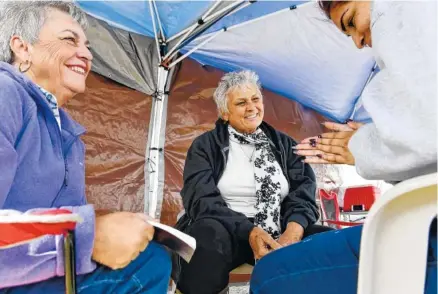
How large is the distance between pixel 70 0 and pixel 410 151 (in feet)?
2.82

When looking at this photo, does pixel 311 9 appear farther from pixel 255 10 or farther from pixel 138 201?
pixel 138 201

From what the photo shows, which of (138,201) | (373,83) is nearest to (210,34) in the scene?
(138,201)

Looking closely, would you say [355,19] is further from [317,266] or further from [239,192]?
[239,192]

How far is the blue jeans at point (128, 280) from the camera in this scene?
Result: 0.55 meters

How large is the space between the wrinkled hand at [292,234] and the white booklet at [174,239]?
0.70 m

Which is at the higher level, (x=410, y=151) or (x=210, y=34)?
(x=210, y=34)

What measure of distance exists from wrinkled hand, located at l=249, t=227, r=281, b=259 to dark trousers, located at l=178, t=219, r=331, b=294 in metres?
0.05

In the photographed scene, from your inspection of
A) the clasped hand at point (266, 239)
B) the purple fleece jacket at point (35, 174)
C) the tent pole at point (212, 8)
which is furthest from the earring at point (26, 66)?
the tent pole at point (212, 8)

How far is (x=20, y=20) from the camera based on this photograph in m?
0.88

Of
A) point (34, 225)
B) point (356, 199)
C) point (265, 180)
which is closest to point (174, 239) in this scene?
point (34, 225)

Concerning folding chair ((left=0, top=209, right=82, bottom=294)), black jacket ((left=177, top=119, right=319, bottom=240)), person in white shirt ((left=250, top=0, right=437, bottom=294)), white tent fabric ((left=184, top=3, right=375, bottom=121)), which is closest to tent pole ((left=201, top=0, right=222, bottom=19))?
white tent fabric ((left=184, top=3, right=375, bottom=121))

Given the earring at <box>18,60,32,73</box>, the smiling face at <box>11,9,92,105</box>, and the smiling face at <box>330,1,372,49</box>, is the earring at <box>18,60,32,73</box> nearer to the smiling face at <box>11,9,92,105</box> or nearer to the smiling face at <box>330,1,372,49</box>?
the smiling face at <box>11,9,92,105</box>

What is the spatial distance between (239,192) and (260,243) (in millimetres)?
307

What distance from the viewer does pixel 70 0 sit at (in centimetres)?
100
